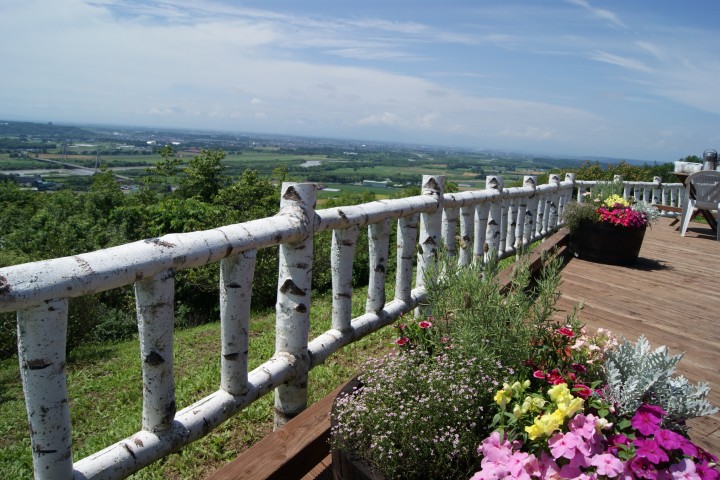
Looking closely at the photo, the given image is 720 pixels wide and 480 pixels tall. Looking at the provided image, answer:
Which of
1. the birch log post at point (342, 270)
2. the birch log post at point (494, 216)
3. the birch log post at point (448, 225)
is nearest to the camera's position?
the birch log post at point (342, 270)

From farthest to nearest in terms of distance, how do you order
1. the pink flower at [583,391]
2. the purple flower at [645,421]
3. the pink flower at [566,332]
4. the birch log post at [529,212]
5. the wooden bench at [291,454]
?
1. the birch log post at [529,212]
2. the pink flower at [566,332]
3. the wooden bench at [291,454]
4. the pink flower at [583,391]
5. the purple flower at [645,421]

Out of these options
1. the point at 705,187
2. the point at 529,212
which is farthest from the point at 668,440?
the point at 705,187

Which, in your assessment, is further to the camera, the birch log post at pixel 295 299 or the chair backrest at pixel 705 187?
the chair backrest at pixel 705 187

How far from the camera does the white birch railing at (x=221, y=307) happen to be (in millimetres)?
1500

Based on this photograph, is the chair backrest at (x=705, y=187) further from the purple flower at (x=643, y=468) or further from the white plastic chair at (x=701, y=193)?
the purple flower at (x=643, y=468)

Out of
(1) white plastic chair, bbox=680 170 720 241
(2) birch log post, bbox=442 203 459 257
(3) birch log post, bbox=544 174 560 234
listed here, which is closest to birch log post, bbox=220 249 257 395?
(2) birch log post, bbox=442 203 459 257

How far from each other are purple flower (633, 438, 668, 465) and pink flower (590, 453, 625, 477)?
0.07 metres

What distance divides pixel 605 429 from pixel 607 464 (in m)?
0.22

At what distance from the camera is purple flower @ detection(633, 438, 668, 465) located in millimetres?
1576

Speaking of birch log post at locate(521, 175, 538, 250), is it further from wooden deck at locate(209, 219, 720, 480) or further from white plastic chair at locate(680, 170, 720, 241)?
white plastic chair at locate(680, 170, 720, 241)

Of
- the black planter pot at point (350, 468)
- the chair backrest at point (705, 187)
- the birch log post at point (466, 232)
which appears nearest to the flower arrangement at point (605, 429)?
the black planter pot at point (350, 468)

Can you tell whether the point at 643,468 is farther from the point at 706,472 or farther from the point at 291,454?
the point at 291,454

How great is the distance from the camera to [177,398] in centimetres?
355

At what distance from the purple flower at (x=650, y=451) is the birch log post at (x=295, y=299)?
1.60 m
